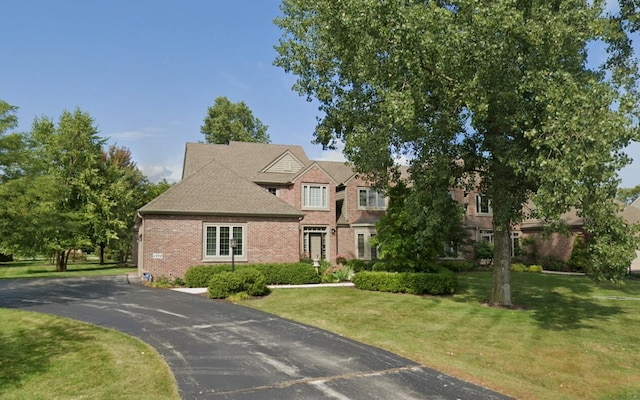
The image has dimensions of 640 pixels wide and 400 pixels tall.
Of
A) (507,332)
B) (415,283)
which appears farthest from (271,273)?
(507,332)

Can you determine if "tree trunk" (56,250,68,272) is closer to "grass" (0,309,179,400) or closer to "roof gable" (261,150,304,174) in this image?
"roof gable" (261,150,304,174)

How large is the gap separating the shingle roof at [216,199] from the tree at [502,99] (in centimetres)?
767

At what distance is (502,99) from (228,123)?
54.8 meters

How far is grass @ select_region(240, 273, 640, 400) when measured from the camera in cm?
853

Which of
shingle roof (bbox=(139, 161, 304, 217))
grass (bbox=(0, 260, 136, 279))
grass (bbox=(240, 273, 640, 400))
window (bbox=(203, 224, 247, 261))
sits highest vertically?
shingle roof (bbox=(139, 161, 304, 217))

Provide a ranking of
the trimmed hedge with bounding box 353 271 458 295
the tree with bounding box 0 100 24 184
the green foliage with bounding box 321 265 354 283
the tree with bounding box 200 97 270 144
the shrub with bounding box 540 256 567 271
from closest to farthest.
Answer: the tree with bounding box 0 100 24 184 < the trimmed hedge with bounding box 353 271 458 295 < the green foliage with bounding box 321 265 354 283 < the shrub with bounding box 540 256 567 271 < the tree with bounding box 200 97 270 144

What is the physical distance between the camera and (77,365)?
8.30 metres

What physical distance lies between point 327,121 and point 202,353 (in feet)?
41.0

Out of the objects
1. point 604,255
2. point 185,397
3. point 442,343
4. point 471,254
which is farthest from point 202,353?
point 471,254

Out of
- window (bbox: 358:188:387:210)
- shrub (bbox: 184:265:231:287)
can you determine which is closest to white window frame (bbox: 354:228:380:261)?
window (bbox: 358:188:387:210)

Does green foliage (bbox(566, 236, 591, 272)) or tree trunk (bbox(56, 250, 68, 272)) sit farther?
tree trunk (bbox(56, 250, 68, 272))

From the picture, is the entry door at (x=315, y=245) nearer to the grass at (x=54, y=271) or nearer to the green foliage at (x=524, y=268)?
the grass at (x=54, y=271)

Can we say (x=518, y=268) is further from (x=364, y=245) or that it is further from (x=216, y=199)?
(x=216, y=199)

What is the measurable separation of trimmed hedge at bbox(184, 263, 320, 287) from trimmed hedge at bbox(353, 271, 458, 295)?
3.91m
